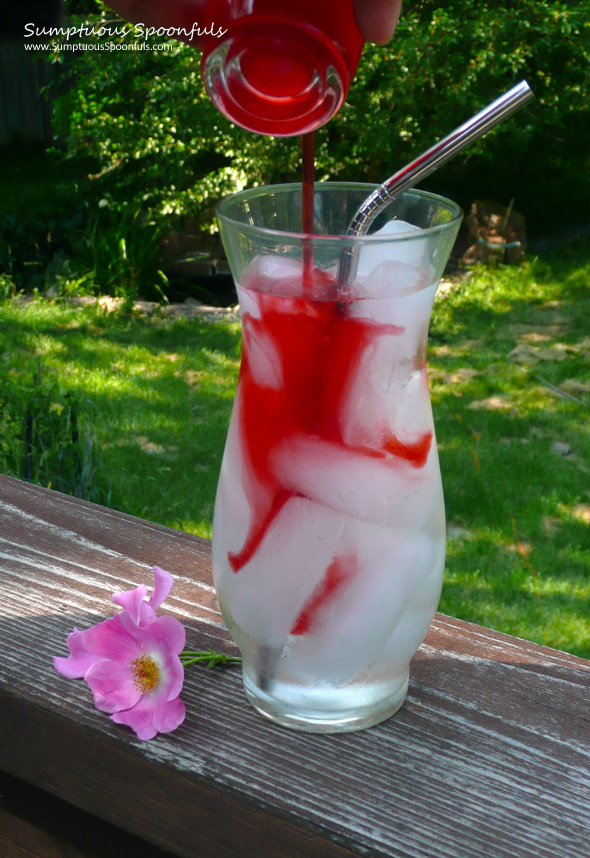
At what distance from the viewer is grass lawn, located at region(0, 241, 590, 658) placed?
2605 mm

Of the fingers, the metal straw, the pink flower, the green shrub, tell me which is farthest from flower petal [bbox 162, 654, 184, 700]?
the green shrub

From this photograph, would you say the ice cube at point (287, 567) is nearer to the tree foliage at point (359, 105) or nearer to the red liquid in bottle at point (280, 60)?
the red liquid in bottle at point (280, 60)

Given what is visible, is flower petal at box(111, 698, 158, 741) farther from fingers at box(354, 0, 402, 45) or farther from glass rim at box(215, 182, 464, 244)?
fingers at box(354, 0, 402, 45)

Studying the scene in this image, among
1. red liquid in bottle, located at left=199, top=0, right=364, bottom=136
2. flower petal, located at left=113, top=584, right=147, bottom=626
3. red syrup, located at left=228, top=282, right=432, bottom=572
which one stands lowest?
flower petal, located at left=113, top=584, right=147, bottom=626

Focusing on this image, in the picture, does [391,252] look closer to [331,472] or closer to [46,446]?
[331,472]

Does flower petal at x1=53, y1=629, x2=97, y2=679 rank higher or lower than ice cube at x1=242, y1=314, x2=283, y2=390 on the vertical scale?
lower

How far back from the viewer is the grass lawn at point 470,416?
2605mm

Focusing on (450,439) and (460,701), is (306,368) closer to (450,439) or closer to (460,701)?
(460,701)

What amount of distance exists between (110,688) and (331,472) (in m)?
0.28

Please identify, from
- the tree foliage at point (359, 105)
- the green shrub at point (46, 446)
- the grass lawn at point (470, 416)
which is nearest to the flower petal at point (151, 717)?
the green shrub at point (46, 446)

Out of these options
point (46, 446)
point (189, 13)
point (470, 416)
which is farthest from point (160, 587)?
point (470, 416)

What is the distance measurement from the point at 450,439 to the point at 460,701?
8.29ft

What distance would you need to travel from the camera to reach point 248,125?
812mm

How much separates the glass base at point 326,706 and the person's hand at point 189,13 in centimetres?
58
